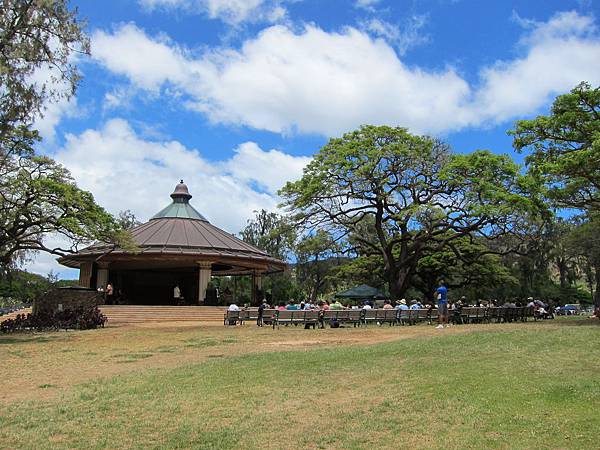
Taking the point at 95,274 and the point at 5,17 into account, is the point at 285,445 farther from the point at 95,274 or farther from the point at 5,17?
the point at 95,274

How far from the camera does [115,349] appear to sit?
1549cm

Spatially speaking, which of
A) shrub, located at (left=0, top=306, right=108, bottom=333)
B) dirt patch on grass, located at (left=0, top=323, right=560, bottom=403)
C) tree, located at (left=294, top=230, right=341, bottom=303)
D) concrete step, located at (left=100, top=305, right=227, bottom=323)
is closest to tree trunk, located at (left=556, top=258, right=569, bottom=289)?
tree, located at (left=294, top=230, right=341, bottom=303)

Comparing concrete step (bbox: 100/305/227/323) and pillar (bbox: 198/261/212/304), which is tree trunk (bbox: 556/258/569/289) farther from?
concrete step (bbox: 100/305/227/323)

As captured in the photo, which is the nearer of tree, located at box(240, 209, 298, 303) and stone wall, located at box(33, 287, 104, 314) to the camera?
stone wall, located at box(33, 287, 104, 314)

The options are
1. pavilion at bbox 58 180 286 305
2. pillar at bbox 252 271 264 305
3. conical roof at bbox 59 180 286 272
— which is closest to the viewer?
conical roof at bbox 59 180 286 272

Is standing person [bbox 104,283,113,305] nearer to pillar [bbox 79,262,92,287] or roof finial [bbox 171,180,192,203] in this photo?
pillar [bbox 79,262,92,287]

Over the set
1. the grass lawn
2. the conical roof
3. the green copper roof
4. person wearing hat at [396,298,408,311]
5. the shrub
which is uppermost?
the green copper roof

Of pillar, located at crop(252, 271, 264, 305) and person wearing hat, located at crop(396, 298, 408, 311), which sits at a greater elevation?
pillar, located at crop(252, 271, 264, 305)

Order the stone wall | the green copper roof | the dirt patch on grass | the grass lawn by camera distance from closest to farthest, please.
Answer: the grass lawn, the dirt patch on grass, the stone wall, the green copper roof

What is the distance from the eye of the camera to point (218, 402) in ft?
27.5

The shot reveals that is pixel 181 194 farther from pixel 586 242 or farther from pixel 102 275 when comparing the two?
pixel 586 242

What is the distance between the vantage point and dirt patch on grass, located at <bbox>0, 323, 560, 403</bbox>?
11.0m

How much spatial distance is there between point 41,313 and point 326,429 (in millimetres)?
18806

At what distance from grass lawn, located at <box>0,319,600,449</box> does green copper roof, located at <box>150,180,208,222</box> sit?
2896 centimetres
